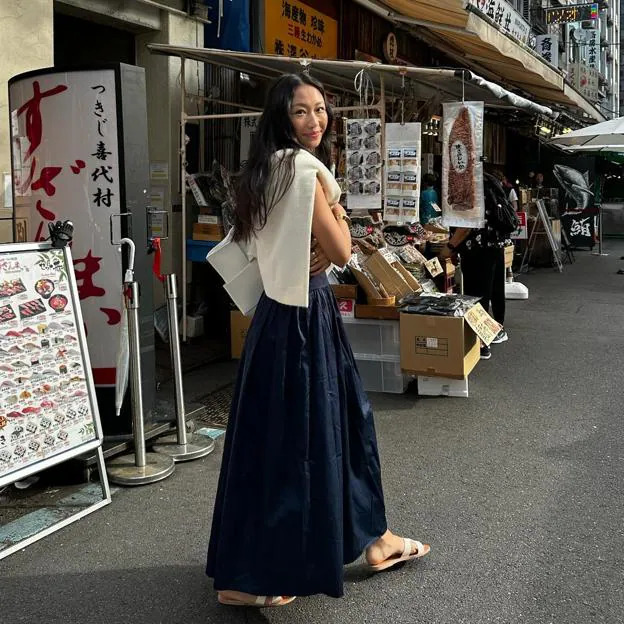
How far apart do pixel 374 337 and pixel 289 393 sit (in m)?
3.43

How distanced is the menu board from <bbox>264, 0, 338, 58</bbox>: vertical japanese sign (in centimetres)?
567

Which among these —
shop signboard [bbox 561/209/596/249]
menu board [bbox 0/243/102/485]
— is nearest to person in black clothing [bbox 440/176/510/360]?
menu board [bbox 0/243/102/485]

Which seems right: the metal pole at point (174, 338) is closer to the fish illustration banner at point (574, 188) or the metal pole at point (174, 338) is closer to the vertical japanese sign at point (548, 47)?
the fish illustration banner at point (574, 188)

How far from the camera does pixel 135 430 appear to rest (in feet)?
13.0

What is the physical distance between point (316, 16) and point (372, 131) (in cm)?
435

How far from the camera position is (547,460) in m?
4.36

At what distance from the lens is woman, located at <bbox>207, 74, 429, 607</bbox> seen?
8.07ft

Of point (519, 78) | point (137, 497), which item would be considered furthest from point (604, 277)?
point (137, 497)

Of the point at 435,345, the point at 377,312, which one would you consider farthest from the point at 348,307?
the point at 435,345

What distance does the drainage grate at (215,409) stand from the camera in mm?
5047

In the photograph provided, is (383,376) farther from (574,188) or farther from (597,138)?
(574,188)

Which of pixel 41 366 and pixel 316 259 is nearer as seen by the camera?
pixel 316 259

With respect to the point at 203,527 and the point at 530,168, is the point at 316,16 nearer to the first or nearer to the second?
the point at 203,527

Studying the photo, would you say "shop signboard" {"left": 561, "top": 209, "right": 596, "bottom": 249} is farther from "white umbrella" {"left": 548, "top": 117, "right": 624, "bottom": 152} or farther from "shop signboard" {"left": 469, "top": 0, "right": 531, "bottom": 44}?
"shop signboard" {"left": 469, "top": 0, "right": 531, "bottom": 44}
